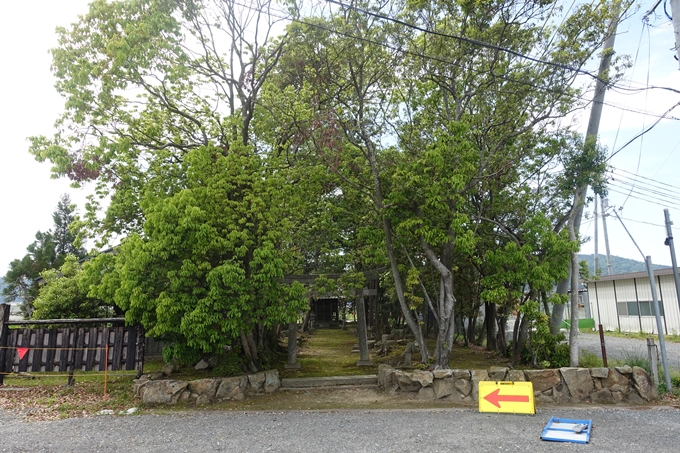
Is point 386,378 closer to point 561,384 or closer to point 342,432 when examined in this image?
point 342,432

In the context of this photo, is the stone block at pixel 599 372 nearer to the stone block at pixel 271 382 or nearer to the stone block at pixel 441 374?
the stone block at pixel 441 374

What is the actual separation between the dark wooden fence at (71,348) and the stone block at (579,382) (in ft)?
29.6

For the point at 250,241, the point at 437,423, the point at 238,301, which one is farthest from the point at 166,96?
the point at 437,423

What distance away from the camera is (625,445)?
5668 millimetres

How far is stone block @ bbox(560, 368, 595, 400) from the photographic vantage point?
27.3ft

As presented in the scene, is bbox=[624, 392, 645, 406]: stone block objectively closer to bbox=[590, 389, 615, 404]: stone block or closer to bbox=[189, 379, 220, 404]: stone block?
bbox=[590, 389, 615, 404]: stone block

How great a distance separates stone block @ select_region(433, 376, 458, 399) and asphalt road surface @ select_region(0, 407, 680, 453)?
85 cm

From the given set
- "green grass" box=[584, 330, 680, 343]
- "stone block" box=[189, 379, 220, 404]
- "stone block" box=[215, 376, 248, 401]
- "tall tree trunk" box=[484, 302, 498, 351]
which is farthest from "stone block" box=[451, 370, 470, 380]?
"green grass" box=[584, 330, 680, 343]

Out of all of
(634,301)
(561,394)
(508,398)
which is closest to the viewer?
(508,398)

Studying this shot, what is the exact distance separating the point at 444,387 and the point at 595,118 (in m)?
6.80

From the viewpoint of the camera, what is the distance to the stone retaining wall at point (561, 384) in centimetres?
818

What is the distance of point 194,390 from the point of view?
8688 mm

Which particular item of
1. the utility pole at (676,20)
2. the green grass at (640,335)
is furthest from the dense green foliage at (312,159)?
the green grass at (640,335)

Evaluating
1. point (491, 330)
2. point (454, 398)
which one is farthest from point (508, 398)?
point (491, 330)
